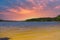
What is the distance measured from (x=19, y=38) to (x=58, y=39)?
82cm

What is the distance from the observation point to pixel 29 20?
8.16ft

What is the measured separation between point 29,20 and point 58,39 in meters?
0.94

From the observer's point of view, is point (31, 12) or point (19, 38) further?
point (19, 38)

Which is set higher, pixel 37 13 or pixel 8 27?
pixel 37 13

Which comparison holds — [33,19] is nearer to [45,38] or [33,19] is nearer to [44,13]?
[44,13]

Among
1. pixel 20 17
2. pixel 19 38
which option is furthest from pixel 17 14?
pixel 19 38

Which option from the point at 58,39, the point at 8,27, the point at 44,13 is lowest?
the point at 58,39

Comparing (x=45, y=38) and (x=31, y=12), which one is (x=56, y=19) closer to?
(x=31, y=12)

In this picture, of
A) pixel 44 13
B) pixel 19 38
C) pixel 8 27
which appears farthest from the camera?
pixel 8 27

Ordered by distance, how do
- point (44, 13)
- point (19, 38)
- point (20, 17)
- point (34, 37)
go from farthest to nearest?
point (34, 37) → point (19, 38) → point (44, 13) → point (20, 17)

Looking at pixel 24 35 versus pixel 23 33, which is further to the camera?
pixel 23 33

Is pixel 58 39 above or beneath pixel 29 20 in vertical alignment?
beneath

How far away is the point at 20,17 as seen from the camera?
7.83ft

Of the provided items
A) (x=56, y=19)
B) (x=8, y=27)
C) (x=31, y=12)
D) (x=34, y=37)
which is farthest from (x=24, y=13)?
(x=8, y=27)
